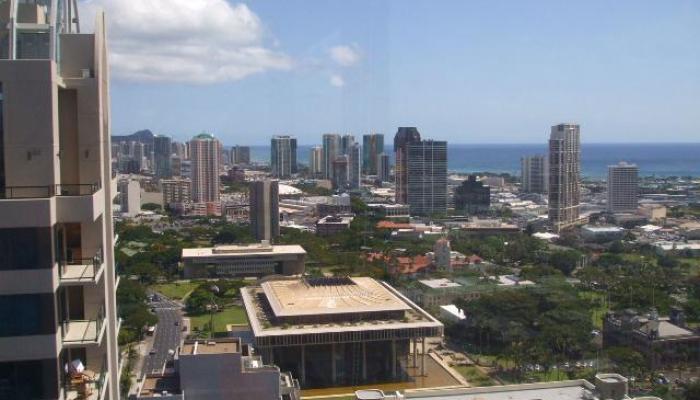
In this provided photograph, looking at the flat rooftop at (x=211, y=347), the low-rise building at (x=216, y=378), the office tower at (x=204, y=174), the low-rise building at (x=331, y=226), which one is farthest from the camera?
the office tower at (x=204, y=174)

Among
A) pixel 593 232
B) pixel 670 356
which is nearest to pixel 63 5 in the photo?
pixel 670 356

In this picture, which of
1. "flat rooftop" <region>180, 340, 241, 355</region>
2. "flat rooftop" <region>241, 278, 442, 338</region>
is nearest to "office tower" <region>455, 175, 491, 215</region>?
"flat rooftop" <region>241, 278, 442, 338</region>

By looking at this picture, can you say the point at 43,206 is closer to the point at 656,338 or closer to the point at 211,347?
the point at 211,347

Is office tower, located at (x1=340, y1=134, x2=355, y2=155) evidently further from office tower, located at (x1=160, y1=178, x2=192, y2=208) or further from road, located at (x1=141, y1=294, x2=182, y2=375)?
road, located at (x1=141, y1=294, x2=182, y2=375)

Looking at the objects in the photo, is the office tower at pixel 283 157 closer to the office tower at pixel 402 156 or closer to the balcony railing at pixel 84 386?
the office tower at pixel 402 156

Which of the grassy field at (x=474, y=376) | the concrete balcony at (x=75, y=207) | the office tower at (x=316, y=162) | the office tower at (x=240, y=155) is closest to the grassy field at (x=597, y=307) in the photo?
the grassy field at (x=474, y=376)
